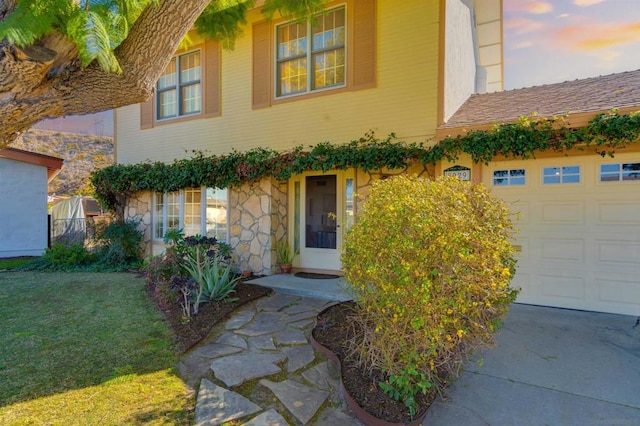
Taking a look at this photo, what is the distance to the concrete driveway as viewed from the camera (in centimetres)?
278

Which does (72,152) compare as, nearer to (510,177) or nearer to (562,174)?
(510,177)

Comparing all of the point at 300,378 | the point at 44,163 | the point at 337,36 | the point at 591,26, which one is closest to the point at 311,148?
the point at 337,36

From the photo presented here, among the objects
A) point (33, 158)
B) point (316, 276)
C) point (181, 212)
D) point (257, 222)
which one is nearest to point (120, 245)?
point (181, 212)

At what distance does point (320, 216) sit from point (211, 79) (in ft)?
14.6

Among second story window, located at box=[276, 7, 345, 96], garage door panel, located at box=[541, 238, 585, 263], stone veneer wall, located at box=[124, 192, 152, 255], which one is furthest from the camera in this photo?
stone veneer wall, located at box=[124, 192, 152, 255]

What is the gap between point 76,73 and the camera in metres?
2.62

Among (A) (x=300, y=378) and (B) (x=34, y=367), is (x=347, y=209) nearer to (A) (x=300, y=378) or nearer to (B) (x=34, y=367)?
(A) (x=300, y=378)

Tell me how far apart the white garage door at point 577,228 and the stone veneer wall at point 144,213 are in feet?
28.1

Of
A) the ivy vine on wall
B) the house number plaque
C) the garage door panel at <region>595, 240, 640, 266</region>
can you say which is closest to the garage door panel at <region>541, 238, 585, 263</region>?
the garage door panel at <region>595, 240, 640, 266</region>

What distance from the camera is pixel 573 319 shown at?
493 centimetres

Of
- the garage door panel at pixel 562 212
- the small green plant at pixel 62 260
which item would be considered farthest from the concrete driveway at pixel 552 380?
the small green plant at pixel 62 260

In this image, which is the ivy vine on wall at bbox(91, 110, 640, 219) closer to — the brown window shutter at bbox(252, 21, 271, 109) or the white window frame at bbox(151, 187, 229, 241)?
the white window frame at bbox(151, 187, 229, 241)

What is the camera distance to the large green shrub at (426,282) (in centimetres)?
274

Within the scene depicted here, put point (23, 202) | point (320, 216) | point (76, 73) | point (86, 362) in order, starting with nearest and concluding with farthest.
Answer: point (76, 73) < point (86, 362) < point (320, 216) < point (23, 202)
